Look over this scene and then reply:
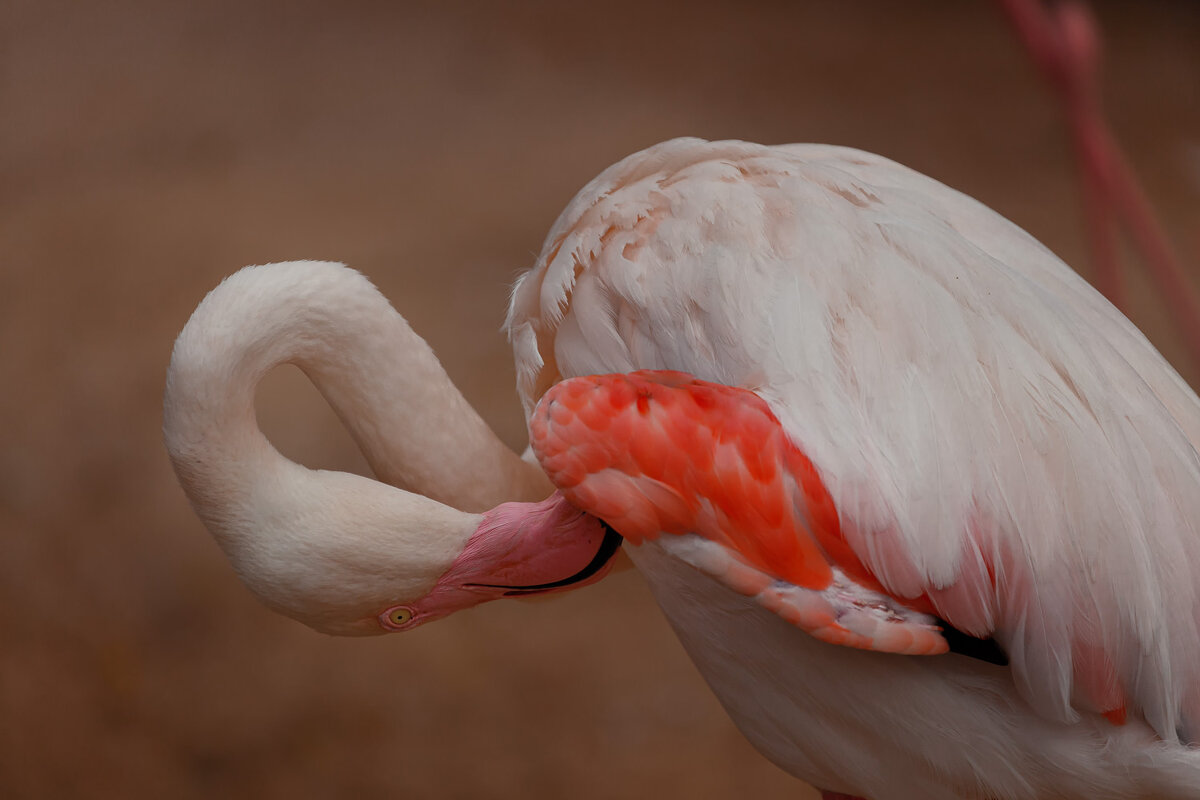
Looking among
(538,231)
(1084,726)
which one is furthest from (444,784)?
(538,231)

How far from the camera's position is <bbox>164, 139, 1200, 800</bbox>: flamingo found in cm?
129

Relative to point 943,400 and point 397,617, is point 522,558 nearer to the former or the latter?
point 397,617

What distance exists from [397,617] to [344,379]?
35 centimetres

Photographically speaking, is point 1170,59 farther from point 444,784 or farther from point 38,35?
point 38,35

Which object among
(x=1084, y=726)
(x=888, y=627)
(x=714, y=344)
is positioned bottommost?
(x=1084, y=726)

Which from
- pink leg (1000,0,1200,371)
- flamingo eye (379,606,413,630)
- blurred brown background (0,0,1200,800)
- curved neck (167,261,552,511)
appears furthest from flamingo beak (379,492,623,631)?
blurred brown background (0,0,1200,800)

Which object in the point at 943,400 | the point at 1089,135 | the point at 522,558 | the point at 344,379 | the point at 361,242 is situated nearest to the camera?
the point at 1089,135

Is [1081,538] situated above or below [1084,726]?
above

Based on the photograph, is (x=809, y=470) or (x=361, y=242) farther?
(x=361, y=242)

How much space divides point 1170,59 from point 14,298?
4.81 meters

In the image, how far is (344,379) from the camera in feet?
5.61

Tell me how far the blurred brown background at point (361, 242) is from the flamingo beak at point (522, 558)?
1.21 m

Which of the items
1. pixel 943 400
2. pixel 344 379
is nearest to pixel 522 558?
pixel 344 379

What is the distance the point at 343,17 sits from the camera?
5473 millimetres
